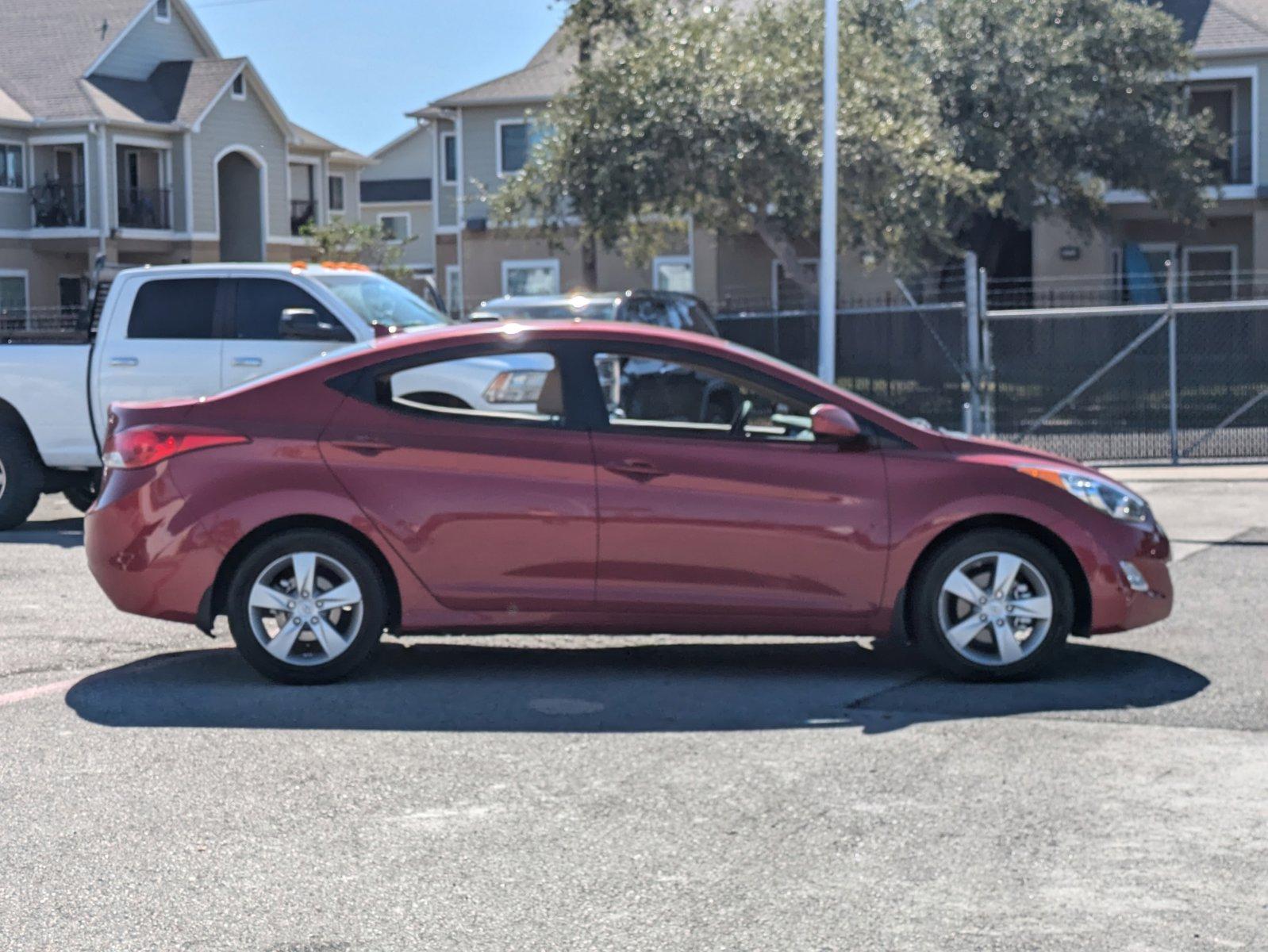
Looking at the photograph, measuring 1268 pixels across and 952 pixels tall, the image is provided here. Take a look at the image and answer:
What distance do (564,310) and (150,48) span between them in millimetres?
33417

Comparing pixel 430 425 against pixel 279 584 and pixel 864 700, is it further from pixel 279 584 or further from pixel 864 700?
pixel 864 700

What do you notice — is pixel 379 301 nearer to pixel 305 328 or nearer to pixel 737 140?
pixel 305 328

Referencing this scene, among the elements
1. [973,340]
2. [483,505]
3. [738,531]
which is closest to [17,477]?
[483,505]

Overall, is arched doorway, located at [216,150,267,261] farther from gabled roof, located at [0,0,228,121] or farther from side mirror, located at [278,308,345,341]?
side mirror, located at [278,308,345,341]

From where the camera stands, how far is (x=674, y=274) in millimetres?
38625

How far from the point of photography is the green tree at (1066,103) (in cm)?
3059

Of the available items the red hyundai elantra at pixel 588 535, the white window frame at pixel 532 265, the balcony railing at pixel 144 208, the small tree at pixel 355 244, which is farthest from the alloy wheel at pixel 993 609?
the balcony railing at pixel 144 208

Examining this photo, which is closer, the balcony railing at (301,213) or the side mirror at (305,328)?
the side mirror at (305,328)

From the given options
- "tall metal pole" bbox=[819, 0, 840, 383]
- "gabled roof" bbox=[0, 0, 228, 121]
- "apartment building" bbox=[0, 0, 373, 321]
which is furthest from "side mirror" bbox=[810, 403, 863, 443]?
"gabled roof" bbox=[0, 0, 228, 121]

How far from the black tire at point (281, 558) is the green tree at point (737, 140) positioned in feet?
59.1

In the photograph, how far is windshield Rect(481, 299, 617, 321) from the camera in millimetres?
16719

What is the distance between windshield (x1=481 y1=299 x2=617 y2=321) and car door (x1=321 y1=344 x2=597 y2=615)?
8.86m

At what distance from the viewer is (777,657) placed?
856 centimetres

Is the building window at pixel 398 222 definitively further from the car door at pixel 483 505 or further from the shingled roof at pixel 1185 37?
the car door at pixel 483 505
